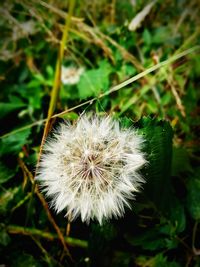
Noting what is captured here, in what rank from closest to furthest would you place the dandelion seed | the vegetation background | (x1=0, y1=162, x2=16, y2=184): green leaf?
1. the vegetation background
2. (x1=0, y1=162, x2=16, y2=184): green leaf
3. the dandelion seed

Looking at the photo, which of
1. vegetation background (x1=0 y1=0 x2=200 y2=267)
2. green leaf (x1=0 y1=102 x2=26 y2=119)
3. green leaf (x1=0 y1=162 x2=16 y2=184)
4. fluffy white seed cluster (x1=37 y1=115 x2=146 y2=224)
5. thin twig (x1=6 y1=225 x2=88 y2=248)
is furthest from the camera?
green leaf (x1=0 y1=102 x2=26 y2=119)

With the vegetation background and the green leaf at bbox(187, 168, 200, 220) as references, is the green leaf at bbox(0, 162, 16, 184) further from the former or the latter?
the green leaf at bbox(187, 168, 200, 220)

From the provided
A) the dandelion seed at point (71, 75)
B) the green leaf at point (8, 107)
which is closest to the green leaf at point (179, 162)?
the dandelion seed at point (71, 75)

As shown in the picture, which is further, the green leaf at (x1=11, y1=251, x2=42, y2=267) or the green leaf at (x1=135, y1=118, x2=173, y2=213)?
the green leaf at (x1=11, y1=251, x2=42, y2=267)

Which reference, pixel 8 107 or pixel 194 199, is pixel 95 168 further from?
pixel 8 107

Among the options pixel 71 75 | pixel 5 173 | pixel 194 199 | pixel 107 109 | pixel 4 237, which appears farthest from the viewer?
pixel 71 75

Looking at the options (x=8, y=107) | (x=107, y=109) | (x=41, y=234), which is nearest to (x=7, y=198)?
(x=41, y=234)

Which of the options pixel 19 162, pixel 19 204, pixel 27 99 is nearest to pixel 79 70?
pixel 27 99

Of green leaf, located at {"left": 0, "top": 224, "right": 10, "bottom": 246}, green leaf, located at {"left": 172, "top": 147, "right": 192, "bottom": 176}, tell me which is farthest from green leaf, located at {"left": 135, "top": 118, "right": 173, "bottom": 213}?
green leaf, located at {"left": 0, "top": 224, "right": 10, "bottom": 246}

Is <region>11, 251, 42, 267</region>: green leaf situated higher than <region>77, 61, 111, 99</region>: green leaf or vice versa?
<region>77, 61, 111, 99</region>: green leaf
